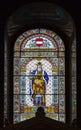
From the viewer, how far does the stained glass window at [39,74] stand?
38.3ft

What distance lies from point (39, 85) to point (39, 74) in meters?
0.23

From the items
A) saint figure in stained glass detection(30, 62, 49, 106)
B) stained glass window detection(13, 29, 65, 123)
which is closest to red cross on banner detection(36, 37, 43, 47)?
stained glass window detection(13, 29, 65, 123)


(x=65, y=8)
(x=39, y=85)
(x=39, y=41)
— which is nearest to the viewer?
(x=65, y=8)

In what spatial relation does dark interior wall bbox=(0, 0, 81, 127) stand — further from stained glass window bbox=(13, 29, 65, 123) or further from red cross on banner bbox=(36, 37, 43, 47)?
red cross on banner bbox=(36, 37, 43, 47)

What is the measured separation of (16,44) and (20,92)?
999 millimetres

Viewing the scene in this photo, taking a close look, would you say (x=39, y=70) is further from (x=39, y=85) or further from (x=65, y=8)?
(x=65, y=8)

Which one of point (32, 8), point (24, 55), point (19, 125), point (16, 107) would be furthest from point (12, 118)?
point (19, 125)

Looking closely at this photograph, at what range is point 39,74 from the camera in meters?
11.9

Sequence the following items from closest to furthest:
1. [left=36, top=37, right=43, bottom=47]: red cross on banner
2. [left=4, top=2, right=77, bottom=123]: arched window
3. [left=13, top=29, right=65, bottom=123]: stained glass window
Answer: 1. [left=4, top=2, right=77, bottom=123]: arched window
2. [left=13, top=29, right=65, bottom=123]: stained glass window
3. [left=36, top=37, right=43, bottom=47]: red cross on banner

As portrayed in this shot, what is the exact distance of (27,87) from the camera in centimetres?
1182

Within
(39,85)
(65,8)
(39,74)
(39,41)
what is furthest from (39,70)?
(65,8)

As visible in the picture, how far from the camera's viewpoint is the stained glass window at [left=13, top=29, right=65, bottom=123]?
1166cm

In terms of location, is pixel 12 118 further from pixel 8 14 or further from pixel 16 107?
pixel 8 14
